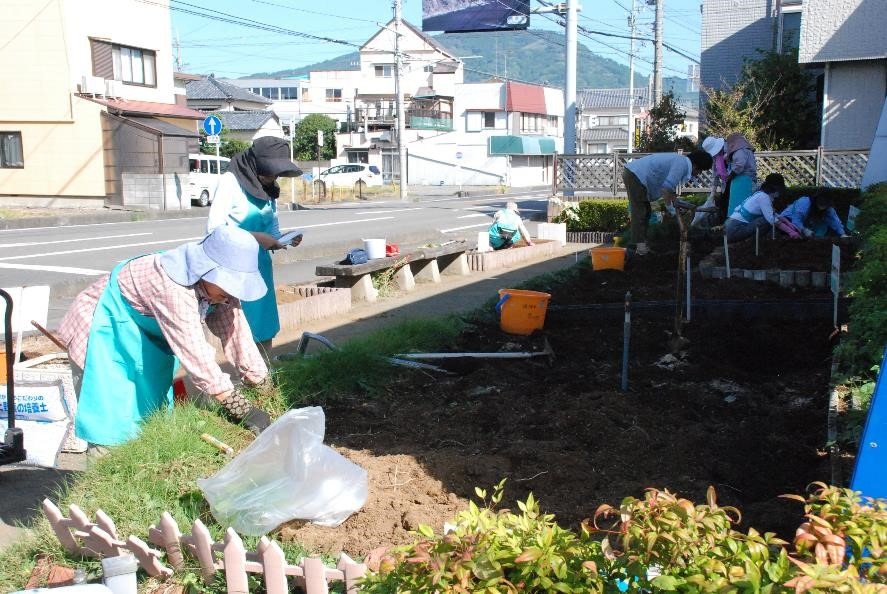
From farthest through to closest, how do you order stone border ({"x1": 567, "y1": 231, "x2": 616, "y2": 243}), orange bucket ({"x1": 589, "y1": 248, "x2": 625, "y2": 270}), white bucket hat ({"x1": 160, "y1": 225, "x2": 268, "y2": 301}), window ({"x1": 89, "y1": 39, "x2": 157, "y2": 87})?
1. window ({"x1": 89, "y1": 39, "x2": 157, "y2": 87})
2. stone border ({"x1": 567, "y1": 231, "x2": 616, "y2": 243})
3. orange bucket ({"x1": 589, "y1": 248, "x2": 625, "y2": 270})
4. white bucket hat ({"x1": 160, "y1": 225, "x2": 268, "y2": 301})

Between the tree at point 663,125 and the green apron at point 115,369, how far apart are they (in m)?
18.9

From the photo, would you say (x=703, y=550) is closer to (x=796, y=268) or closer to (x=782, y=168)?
(x=796, y=268)

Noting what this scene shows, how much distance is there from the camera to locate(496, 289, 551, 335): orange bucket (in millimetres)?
7156

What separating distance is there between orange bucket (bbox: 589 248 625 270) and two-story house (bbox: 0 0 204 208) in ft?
66.4

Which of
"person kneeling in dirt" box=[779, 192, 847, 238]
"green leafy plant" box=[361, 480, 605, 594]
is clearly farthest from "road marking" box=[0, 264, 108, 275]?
"green leafy plant" box=[361, 480, 605, 594]

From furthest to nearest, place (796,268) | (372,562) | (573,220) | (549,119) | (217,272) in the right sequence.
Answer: (549,119)
(573,220)
(796,268)
(217,272)
(372,562)

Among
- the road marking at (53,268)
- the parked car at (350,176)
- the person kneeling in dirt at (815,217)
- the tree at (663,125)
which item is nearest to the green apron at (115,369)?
the road marking at (53,268)

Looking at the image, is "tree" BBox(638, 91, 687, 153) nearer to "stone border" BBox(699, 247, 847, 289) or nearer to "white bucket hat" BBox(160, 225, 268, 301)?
"stone border" BBox(699, 247, 847, 289)

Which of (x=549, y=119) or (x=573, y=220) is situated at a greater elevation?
(x=549, y=119)

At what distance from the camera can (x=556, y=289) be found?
30.8 feet

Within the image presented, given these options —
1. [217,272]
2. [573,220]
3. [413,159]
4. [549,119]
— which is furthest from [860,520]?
[549,119]

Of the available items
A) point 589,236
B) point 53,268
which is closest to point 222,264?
point 53,268

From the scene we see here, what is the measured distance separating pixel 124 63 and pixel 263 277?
26.9 m

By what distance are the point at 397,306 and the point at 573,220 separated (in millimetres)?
9099
